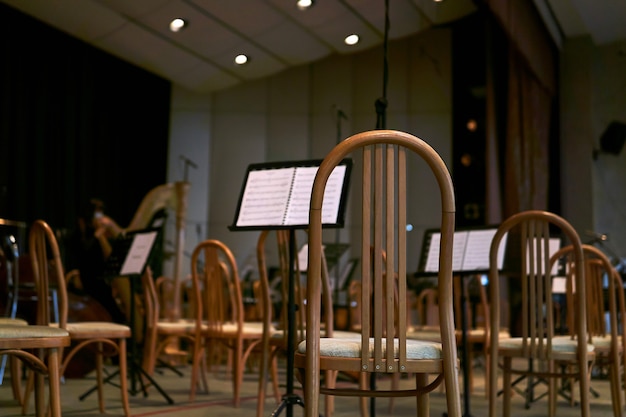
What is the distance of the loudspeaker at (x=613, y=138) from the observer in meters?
7.94

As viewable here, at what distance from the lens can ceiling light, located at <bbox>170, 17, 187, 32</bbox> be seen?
7.10 metres

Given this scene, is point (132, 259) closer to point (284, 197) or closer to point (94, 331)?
point (94, 331)

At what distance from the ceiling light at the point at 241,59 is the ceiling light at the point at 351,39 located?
1.20 meters

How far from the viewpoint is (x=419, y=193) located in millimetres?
9461

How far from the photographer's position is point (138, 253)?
3584 millimetres

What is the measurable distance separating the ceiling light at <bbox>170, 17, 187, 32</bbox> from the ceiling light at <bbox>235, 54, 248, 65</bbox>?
120 cm

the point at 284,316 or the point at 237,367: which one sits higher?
the point at 284,316

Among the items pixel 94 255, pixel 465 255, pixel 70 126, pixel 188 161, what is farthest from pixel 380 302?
pixel 188 161

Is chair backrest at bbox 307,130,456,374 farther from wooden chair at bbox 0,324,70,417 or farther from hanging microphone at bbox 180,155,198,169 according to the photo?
hanging microphone at bbox 180,155,198,169

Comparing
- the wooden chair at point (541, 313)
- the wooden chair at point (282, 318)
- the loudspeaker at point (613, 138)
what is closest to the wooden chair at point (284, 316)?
the wooden chair at point (282, 318)

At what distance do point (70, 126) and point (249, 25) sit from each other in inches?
91.7

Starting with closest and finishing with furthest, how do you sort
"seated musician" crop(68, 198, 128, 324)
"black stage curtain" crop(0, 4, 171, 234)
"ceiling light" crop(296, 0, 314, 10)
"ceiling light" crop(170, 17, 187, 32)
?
"seated musician" crop(68, 198, 128, 324) < "ceiling light" crop(296, 0, 314, 10) < "ceiling light" crop(170, 17, 187, 32) < "black stage curtain" crop(0, 4, 171, 234)

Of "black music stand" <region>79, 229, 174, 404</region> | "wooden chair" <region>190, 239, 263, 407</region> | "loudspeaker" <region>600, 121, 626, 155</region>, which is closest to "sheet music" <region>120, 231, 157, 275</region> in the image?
"black music stand" <region>79, 229, 174, 404</region>

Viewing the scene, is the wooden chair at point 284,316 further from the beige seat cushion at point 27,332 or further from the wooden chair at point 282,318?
the beige seat cushion at point 27,332
